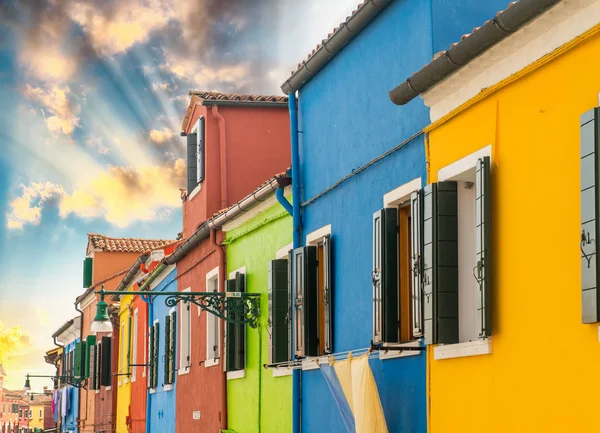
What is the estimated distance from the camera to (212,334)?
1986 cm

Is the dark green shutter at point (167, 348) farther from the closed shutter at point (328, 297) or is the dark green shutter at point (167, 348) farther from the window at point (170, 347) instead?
the closed shutter at point (328, 297)

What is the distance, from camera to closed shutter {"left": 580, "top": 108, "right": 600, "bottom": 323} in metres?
7.38

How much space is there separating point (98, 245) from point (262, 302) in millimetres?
23028

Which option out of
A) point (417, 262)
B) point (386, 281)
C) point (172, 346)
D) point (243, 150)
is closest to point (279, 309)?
point (386, 281)

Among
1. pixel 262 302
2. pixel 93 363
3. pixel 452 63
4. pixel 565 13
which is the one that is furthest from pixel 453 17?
pixel 93 363

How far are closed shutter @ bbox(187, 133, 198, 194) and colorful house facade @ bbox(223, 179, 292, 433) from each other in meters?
4.18

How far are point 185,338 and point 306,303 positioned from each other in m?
9.14

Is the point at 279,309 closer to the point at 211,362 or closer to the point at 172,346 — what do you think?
the point at 211,362

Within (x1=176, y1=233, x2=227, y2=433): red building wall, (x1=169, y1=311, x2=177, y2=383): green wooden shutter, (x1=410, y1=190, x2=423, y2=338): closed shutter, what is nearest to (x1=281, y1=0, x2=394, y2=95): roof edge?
(x1=410, y1=190, x2=423, y2=338): closed shutter

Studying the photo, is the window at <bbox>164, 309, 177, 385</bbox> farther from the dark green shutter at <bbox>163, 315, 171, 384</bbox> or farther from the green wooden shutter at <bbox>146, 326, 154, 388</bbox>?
the green wooden shutter at <bbox>146, 326, 154, 388</bbox>

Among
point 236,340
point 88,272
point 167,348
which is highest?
point 88,272

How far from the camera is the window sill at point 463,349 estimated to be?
30.0ft

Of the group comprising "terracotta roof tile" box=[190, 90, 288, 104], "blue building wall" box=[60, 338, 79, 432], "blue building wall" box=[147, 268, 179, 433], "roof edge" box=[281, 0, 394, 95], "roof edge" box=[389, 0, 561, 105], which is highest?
"terracotta roof tile" box=[190, 90, 288, 104]

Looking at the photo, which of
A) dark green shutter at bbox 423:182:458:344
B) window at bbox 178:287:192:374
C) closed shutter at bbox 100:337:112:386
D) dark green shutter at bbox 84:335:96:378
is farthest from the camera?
dark green shutter at bbox 84:335:96:378
